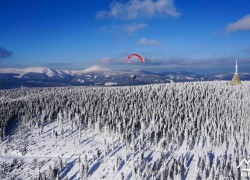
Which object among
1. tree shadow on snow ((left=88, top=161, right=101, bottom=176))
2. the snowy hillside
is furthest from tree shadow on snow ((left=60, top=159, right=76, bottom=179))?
tree shadow on snow ((left=88, top=161, right=101, bottom=176))

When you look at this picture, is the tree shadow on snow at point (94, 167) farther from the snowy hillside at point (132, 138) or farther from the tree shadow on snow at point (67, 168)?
the tree shadow on snow at point (67, 168)

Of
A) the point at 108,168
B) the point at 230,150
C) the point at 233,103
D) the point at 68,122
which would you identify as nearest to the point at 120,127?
the point at 108,168

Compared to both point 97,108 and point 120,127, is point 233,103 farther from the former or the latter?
point 97,108

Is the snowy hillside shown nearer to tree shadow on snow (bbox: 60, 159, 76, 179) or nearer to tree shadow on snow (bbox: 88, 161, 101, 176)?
tree shadow on snow (bbox: 88, 161, 101, 176)

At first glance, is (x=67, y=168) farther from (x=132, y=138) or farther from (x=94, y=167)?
(x=132, y=138)

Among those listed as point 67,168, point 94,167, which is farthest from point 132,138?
point 67,168

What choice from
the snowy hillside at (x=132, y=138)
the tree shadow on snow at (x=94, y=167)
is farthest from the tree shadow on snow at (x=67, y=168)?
the tree shadow on snow at (x=94, y=167)

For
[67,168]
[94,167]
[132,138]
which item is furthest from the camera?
[132,138]

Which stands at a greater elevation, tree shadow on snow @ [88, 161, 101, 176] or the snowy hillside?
the snowy hillside
